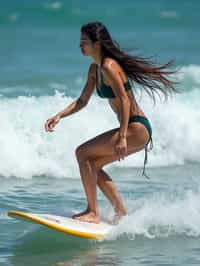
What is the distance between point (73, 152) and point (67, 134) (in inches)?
45.7

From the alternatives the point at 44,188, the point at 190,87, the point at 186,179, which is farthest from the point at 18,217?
the point at 190,87

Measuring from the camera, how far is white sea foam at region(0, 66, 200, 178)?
1220 centimetres

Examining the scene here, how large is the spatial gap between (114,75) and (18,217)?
1326 mm

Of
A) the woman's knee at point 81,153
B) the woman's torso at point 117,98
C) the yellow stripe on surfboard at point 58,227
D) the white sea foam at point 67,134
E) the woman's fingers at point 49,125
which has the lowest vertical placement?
the white sea foam at point 67,134

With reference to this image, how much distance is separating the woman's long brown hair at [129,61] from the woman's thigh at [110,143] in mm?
305

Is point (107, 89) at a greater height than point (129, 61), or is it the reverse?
point (129, 61)

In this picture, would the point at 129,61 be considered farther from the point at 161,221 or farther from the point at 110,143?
the point at 161,221

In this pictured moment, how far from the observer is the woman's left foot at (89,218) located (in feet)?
22.9

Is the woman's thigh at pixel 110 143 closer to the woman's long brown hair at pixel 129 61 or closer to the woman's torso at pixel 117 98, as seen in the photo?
the woman's torso at pixel 117 98

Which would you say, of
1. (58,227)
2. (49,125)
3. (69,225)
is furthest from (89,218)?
(49,125)

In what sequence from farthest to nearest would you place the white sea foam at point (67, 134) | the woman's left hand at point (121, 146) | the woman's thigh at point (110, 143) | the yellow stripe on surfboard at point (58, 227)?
the white sea foam at point (67, 134) → the woman's thigh at point (110, 143) → the woman's left hand at point (121, 146) → the yellow stripe on surfboard at point (58, 227)

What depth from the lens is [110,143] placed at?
6848mm

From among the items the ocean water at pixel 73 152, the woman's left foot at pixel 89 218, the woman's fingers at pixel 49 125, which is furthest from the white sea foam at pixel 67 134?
the woman's fingers at pixel 49 125

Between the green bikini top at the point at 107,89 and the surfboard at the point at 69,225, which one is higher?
the green bikini top at the point at 107,89
